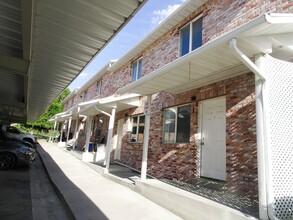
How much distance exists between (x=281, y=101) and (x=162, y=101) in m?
5.47

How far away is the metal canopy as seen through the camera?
9.92 feet

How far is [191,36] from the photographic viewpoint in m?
8.91

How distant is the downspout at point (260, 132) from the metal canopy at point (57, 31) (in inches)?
89.0

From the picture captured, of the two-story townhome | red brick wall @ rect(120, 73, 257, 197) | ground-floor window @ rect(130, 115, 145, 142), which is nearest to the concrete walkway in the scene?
the two-story townhome

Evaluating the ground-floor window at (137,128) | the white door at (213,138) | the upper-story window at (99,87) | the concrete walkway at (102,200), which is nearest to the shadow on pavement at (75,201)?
the concrete walkway at (102,200)

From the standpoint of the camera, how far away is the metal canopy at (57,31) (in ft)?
9.92

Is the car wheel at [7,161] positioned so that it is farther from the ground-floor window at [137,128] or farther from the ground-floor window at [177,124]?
the ground-floor window at [177,124]

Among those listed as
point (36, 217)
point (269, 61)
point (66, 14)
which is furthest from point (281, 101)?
point (36, 217)

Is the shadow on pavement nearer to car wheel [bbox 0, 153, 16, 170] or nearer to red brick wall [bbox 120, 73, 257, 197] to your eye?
car wheel [bbox 0, 153, 16, 170]

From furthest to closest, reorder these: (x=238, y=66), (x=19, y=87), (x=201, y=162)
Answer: (x=19, y=87) < (x=201, y=162) < (x=238, y=66)

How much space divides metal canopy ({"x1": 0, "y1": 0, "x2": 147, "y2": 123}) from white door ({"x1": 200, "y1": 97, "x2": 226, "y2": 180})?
4123 mm

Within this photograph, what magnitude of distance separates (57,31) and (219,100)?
16.4ft

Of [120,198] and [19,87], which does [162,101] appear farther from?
[19,87]

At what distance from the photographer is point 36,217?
17.3 ft
